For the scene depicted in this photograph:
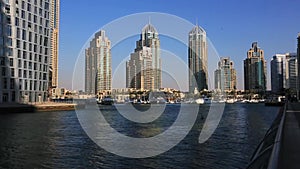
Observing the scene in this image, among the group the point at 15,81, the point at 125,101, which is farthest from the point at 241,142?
the point at 125,101

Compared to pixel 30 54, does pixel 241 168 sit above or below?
below

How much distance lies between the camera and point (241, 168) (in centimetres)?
1858

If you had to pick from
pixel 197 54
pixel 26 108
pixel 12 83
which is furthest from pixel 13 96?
pixel 197 54

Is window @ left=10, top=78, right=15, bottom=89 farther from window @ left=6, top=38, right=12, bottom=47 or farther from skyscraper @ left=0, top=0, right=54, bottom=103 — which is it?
window @ left=6, top=38, right=12, bottom=47

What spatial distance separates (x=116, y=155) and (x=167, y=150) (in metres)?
3.84

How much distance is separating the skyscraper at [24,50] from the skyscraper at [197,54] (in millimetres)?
50215

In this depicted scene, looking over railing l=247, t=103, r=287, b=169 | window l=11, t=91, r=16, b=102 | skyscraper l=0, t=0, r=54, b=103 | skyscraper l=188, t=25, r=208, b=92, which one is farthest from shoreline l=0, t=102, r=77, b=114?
railing l=247, t=103, r=287, b=169

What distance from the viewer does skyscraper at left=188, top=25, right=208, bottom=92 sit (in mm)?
50250

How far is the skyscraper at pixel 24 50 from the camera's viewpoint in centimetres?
9594

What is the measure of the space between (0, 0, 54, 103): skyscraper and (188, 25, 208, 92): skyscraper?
165ft

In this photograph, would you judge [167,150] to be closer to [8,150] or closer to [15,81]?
[8,150]

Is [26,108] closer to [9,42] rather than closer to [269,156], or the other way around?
[9,42]

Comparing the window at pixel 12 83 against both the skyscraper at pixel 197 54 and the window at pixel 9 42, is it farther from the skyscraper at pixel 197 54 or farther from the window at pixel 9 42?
the skyscraper at pixel 197 54

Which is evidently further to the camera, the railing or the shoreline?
the shoreline
